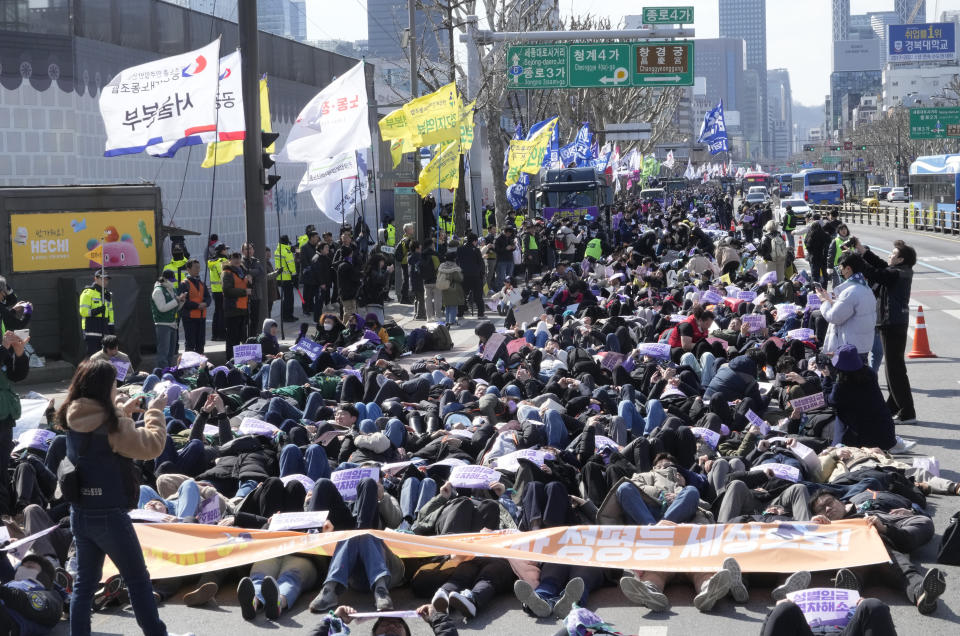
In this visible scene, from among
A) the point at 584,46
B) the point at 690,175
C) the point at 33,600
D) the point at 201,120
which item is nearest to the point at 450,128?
the point at 201,120

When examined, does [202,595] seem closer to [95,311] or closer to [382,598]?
[382,598]

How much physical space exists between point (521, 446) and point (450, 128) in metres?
14.1

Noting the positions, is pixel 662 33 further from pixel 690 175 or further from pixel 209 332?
pixel 690 175

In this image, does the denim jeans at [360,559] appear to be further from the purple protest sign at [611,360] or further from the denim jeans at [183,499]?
the purple protest sign at [611,360]

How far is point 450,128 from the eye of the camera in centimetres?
2348

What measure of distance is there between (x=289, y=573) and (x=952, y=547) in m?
→ 4.24

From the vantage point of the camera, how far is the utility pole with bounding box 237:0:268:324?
53.0ft

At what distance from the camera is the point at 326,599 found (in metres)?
7.22

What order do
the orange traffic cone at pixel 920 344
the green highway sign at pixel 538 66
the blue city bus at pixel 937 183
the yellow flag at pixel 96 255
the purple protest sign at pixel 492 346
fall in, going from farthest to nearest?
1. the blue city bus at pixel 937 183
2. the green highway sign at pixel 538 66
3. the orange traffic cone at pixel 920 344
4. the yellow flag at pixel 96 255
5. the purple protest sign at pixel 492 346

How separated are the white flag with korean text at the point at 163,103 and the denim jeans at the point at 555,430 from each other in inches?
317

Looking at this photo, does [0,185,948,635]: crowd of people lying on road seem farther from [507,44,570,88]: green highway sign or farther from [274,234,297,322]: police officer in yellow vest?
[507,44,570,88]: green highway sign

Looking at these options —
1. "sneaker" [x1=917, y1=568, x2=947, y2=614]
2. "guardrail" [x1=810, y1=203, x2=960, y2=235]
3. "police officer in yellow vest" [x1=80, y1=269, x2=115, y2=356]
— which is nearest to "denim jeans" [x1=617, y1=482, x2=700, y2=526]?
"sneaker" [x1=917, y1=568, x2=947, y2=614]

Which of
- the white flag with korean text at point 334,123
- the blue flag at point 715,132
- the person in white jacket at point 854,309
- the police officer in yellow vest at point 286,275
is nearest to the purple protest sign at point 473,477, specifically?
the person in white jacket at point 854,309

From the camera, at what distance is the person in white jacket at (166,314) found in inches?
650
